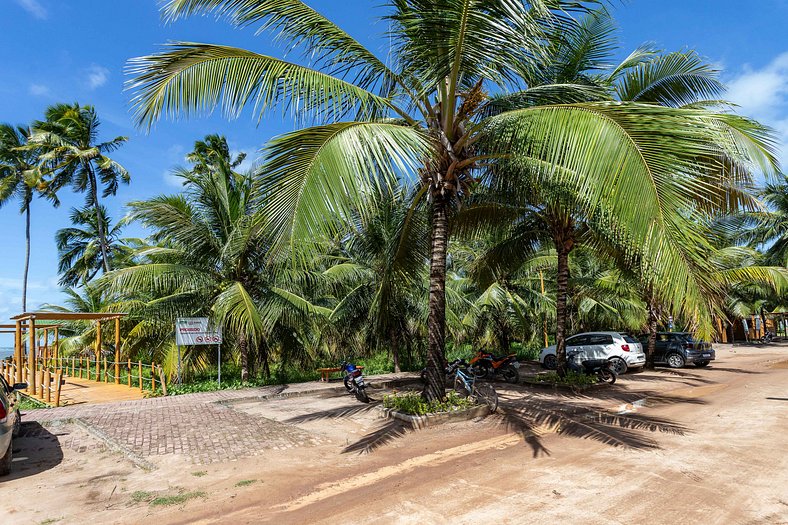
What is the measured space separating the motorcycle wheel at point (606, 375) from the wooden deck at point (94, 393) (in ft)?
41.4

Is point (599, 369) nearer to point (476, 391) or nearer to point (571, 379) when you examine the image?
point (571, 379)

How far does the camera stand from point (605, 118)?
18.7 feet

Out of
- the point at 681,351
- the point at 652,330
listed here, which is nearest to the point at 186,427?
the point at 652,330

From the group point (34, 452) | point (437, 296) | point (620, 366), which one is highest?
point (437, 296)

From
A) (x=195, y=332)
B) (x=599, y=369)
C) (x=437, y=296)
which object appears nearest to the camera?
(x=437, y=296)

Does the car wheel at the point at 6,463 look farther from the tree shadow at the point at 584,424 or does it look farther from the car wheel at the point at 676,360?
the car wheel at the point at 676,360

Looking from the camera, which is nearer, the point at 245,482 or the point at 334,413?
the point at 245,482

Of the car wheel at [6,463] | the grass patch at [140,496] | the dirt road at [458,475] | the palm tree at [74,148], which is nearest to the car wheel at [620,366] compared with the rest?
the dirt road at [458,475]

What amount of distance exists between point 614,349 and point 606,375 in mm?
3363

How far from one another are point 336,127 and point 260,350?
37.2ft

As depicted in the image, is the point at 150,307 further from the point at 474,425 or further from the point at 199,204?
the point at 474,425

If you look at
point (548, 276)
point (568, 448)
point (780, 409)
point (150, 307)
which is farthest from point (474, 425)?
point (548, 276)

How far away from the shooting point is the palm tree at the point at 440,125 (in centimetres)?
538

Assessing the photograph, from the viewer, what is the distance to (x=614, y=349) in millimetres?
16375
